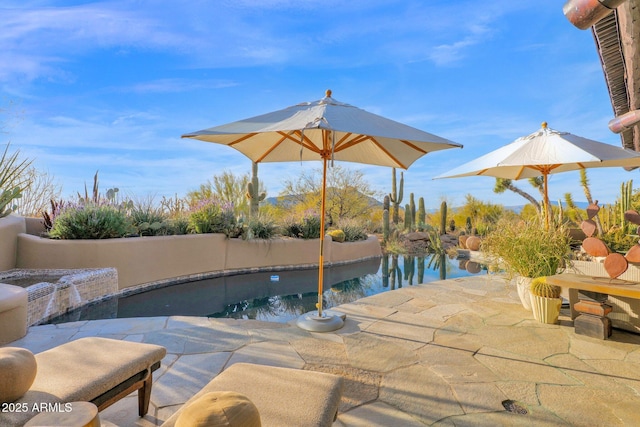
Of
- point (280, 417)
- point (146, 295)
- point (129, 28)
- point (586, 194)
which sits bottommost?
point (146, 295)

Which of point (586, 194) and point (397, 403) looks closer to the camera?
point (397, 403)

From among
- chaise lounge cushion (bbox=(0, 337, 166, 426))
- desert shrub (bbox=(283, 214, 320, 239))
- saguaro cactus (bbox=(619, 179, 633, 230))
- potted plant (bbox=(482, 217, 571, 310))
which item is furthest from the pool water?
saguaro cactus (bbox=(619, 179, 633, 230))

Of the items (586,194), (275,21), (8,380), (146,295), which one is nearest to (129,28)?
(275,21)

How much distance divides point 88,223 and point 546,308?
24.2 feet

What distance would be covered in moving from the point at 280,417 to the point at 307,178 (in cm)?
1746

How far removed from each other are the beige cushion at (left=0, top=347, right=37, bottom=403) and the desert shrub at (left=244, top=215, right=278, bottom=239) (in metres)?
6.92

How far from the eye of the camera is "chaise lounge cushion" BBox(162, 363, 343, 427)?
1.30 m

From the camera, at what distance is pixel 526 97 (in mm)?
8242

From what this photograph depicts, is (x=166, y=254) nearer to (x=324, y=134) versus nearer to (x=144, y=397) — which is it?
(x=324, y=134)

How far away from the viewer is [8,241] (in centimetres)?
590

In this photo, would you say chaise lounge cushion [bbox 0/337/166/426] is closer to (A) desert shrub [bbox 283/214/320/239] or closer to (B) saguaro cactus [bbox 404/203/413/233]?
(A) desert shrub [bbox 283/214/320/239]

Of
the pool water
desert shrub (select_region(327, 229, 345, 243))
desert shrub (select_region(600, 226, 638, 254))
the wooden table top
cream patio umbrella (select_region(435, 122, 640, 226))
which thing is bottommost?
the pool water

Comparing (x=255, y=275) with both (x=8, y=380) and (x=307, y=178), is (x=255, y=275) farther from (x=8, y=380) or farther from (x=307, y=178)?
(x=307, y=178)

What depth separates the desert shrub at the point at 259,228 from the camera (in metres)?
8.48
